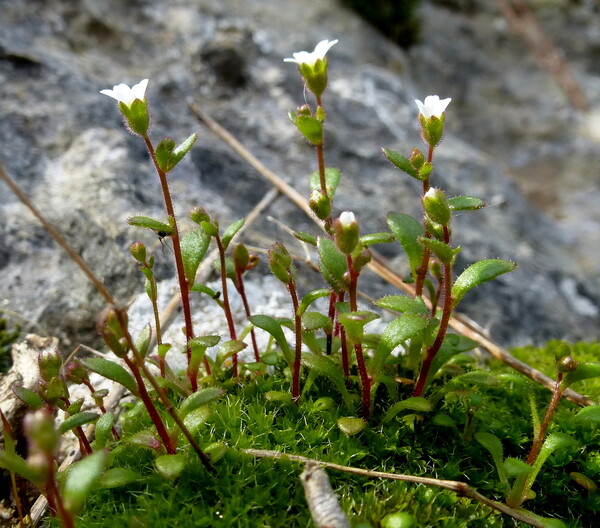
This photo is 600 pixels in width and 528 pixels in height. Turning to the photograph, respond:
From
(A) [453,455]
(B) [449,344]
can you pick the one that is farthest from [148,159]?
(A) [453,455]

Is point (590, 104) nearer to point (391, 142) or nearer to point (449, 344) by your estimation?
point (391, 142)

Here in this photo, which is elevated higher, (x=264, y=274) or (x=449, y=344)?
(x=449, y=344)

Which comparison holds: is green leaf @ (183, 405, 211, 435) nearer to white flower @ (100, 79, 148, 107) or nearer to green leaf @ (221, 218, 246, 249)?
green leaf @ (221, 218, 246, 249)

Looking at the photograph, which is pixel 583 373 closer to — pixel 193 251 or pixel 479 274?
pixel 479 274

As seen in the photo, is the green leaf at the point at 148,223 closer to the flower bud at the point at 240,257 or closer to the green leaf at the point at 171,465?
the flower bud at the point at 240,257

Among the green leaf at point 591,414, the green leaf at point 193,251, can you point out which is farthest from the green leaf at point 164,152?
the green leaf at point 591,414

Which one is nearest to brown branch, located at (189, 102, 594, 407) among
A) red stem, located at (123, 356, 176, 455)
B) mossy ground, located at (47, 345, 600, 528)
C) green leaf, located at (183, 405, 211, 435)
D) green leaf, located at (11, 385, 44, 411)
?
mossy ground, located at (47, 345, 600, 528)
